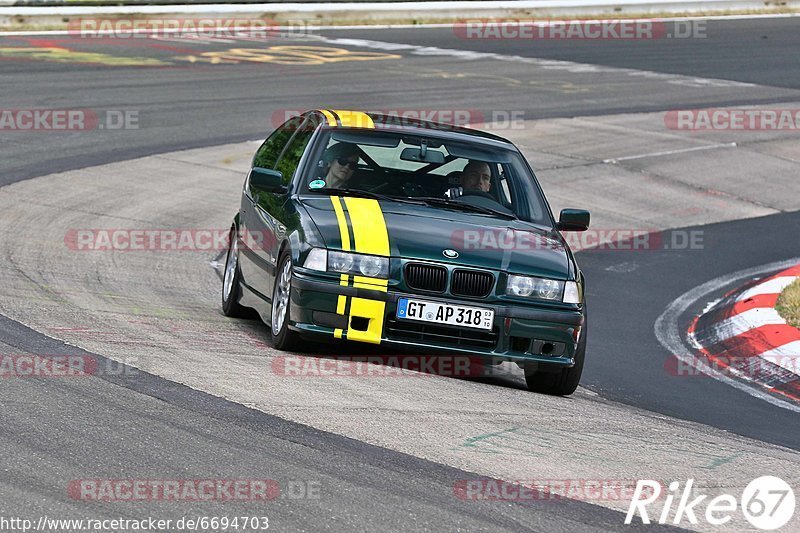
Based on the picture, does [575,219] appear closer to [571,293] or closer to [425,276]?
[571,293]

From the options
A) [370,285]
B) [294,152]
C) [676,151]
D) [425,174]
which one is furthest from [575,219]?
[676,151]

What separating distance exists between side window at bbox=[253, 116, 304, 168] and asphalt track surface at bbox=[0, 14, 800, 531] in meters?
2.64

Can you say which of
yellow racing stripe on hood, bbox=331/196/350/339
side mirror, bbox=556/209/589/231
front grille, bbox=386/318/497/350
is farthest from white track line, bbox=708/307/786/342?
yellow racing stripe on hood, bbox=331/196/350/339

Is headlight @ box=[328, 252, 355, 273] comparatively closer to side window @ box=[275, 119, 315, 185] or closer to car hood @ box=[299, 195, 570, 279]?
car hood @ box=[299, 195, 570, 279]

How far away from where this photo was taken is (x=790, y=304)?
10945 mm

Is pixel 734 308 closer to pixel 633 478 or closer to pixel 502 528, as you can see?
pixel 633 478

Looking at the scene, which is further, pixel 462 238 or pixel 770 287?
pixel 770 287

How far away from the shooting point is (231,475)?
5438mm

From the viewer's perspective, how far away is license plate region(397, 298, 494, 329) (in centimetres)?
800

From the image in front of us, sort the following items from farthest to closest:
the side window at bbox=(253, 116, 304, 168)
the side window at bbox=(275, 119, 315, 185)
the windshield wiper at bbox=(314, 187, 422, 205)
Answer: the side window at bbox=(253, 116, 304, 168) < the side window at bbox=(275, 119, 315, 185) < the windshield wiper at bbox=(314, 187, 422, 205)

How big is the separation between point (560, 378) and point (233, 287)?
2561mm

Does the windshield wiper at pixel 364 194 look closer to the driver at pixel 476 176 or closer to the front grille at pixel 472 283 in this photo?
the driver at pixel 476 176

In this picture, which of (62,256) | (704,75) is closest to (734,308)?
(62,256)

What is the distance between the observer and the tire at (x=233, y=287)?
9.78m
